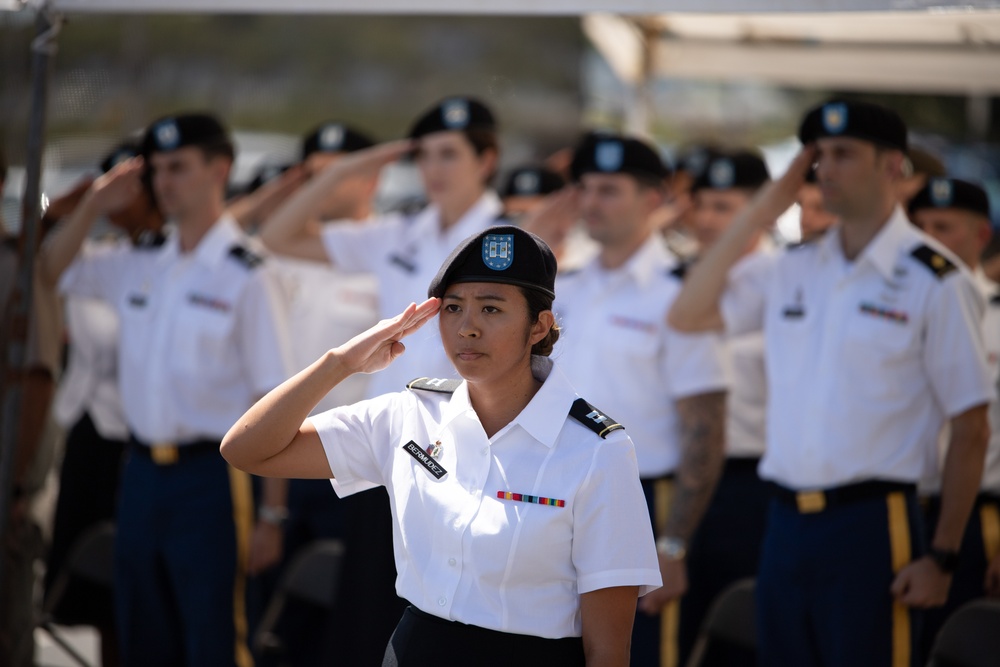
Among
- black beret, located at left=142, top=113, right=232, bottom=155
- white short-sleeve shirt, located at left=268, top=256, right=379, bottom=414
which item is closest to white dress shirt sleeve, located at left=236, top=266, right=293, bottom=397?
black beret, located at left=142, top=113, right=232, bottom=155

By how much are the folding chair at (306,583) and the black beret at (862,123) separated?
2.30 metres

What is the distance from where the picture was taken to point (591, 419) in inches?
99.8

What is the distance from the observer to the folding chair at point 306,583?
15.5 feet

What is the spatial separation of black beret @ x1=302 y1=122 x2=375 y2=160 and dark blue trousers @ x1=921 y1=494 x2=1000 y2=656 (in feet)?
10.5

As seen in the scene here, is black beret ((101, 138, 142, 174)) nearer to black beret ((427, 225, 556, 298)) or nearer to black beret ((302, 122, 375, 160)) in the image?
black beret ((302, 122, 375, 160))

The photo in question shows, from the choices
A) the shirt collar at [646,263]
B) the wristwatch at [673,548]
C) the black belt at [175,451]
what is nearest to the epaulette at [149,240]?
the black belt at [175,451]

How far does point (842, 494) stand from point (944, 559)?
1.06ft

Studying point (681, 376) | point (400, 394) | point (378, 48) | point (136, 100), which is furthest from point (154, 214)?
point (378, 48)

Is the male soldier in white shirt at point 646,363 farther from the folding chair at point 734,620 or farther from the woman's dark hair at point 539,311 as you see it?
the woman's dark hair at point 539,311

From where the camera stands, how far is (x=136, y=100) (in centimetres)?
892

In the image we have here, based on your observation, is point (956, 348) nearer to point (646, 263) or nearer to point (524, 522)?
point (646, 263)

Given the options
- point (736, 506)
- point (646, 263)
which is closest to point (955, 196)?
point (646, 263)

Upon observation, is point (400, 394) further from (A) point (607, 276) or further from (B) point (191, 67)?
(B) point (191, 67)

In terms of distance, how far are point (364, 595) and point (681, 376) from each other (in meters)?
1.33
